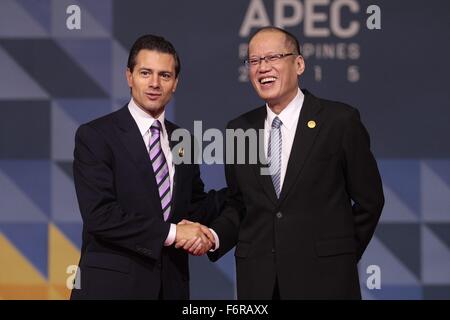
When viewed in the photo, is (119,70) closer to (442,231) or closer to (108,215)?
(108,215)

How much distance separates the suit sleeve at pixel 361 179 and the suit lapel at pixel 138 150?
730 millimetres


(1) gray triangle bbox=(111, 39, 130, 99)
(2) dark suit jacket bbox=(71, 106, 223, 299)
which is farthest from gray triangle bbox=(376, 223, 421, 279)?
(1) gray triangle bbox=(111, 39, 130, 99)

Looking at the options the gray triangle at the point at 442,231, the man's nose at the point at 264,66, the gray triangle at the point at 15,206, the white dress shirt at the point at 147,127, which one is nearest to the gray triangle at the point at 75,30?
the gray triangle at the point at 15,206

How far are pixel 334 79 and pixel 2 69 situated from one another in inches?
69.3

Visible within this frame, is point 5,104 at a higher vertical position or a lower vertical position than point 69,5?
lower

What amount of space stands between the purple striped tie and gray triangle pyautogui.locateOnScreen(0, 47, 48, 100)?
1.31 meters

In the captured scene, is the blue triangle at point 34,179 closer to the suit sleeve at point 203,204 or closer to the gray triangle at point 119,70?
the gray triangle at point 119,70

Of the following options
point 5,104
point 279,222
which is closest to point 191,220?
point 279,222

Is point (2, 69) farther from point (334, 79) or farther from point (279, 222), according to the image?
point (279, 222)

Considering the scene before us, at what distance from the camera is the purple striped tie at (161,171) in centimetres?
295

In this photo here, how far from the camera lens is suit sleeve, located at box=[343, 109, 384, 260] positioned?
283 cm

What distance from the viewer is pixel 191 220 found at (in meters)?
3.14

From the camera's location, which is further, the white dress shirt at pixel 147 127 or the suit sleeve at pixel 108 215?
the white dress shirt at pixel 147 127

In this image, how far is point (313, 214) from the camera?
2.78 meters
